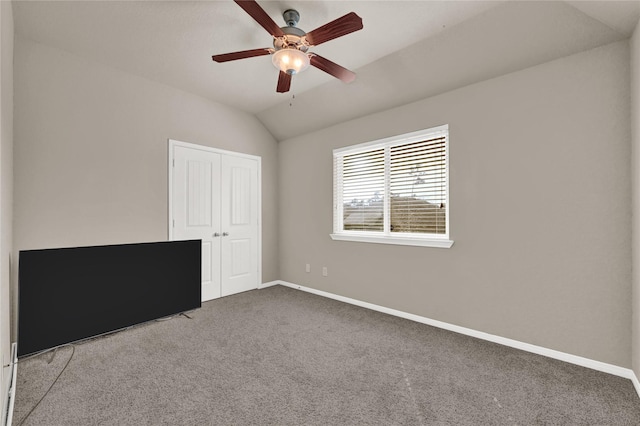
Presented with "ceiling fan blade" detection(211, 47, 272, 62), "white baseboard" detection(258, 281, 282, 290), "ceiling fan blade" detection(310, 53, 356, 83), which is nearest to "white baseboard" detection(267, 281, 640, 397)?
"white baseboard" detection(258, 281, 282, 290)

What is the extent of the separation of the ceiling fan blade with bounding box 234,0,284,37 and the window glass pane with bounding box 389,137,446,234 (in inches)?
78.5

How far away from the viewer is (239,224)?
442 cm

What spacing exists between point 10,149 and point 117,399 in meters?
2.21

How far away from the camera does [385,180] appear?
3.66 meters

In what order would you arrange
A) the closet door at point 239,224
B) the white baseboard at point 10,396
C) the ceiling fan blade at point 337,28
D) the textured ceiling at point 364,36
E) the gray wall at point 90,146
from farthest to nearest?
the closet door at point 239,224, the gray wall at point 90,146, the textured ceiling at point 364,36, the ceiling fan blade at point 337,28, the white baseboard at point 10,396

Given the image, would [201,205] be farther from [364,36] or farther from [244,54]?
[364,36]

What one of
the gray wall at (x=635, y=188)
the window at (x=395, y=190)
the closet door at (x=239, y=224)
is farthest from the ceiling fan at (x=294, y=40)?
the closet door at (x=239, y=224)

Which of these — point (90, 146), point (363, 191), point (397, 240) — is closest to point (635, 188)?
point (397, 240)

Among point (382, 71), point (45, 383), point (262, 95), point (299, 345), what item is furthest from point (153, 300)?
point (382, 71)

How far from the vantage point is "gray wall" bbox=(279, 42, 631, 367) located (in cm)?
219

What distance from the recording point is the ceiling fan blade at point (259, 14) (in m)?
1.70

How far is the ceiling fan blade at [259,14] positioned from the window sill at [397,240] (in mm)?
2392

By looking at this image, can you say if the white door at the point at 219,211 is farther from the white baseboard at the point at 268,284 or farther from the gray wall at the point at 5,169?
the gray wall at the point at 5,169

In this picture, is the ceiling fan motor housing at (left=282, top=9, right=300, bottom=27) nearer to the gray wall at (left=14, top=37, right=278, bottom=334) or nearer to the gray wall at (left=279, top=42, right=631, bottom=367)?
the gray wall at (left=279, top=42, right=631, bottom=367)
